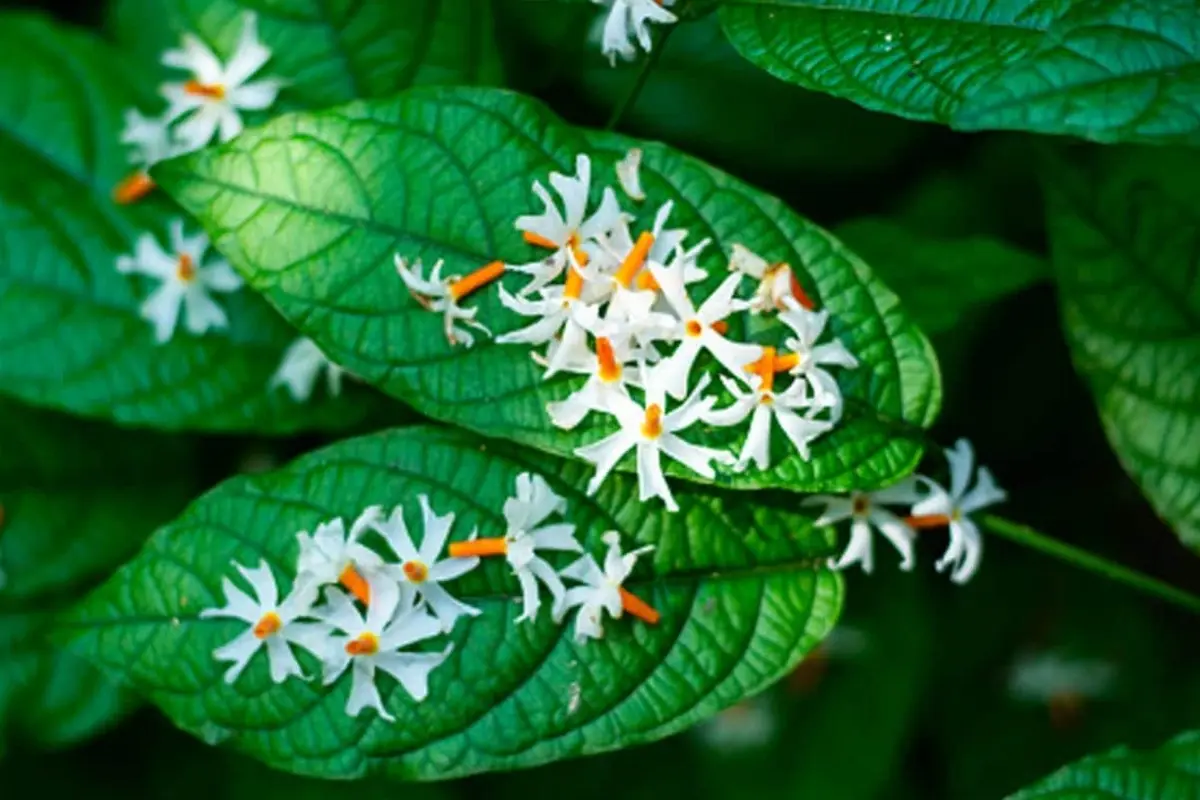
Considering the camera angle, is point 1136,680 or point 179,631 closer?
point 179,631

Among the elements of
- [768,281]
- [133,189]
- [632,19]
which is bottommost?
[768,281]

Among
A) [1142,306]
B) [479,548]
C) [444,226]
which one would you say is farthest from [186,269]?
[1142,306]

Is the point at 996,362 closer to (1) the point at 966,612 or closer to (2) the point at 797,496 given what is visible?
(1) the point at 966,612

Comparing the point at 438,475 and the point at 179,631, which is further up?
the point at 438,475

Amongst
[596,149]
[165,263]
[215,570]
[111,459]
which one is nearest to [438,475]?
[215,570]

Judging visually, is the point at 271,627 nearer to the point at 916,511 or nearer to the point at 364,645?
the point at 364,645

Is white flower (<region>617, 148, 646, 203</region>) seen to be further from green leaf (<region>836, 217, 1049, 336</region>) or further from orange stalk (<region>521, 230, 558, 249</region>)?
green leaf (<region>836, 217, 1049, 336</region>)
